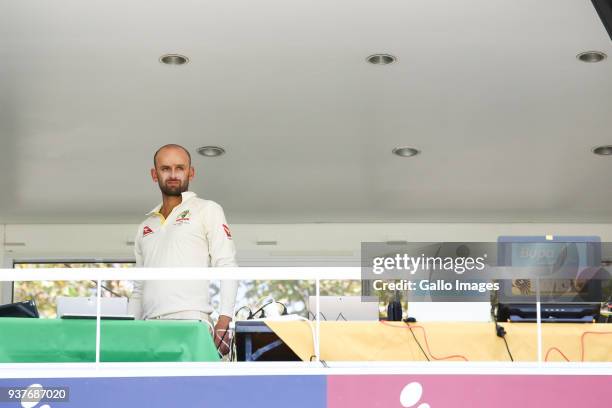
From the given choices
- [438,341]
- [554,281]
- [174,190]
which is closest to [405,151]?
[174,190]

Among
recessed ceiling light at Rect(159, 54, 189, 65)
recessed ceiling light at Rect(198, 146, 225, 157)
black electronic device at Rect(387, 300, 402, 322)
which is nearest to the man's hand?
black electronic device at Rect(387, 300, 402, 322)

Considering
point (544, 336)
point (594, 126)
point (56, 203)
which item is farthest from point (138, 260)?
point (56, 203)

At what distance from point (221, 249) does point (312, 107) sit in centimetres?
217

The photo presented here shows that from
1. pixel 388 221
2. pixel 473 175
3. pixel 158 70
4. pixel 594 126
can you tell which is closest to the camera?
pixel 158 70

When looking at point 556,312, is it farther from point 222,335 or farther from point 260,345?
point 222,335

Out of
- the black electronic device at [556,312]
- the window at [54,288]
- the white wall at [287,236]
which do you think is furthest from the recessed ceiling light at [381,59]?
the window at [54,288]

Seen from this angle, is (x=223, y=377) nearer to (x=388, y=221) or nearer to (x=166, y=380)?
(x=166, y=380)

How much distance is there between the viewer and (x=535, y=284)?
463 centimetres

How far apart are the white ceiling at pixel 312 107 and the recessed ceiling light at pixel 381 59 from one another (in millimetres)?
57

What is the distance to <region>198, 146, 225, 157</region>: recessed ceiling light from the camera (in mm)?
7754

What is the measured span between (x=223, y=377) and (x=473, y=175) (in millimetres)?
4473

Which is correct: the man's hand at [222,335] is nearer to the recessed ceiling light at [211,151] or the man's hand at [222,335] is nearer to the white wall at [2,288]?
the recessed ceiling light at [211,151]

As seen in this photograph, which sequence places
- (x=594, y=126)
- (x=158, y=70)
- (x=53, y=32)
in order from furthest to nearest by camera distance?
(x=594, y=126) < (x=158, y=70) < (x=53, y=32)

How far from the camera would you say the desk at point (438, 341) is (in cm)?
452
